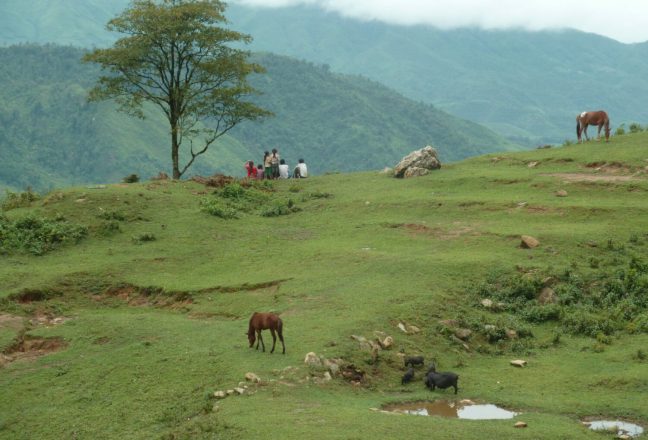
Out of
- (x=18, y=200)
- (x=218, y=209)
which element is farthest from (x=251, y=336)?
(x=18, y=200)

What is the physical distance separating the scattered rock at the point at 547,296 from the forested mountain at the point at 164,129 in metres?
113

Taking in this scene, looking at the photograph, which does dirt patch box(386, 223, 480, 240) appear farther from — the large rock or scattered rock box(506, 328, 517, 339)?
the large rock

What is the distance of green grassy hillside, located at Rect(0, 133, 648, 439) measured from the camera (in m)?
14.1

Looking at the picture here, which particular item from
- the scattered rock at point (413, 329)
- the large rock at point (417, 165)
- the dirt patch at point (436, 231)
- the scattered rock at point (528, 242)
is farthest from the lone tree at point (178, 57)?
the scattered rock at point (413, 329)

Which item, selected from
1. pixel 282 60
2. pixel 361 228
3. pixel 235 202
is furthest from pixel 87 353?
pixel 282 60

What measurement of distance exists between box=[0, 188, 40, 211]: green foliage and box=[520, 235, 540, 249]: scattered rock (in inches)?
678

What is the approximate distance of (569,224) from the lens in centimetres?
2375

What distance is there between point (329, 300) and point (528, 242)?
649 centimetres

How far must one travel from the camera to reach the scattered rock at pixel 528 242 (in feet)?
71.9

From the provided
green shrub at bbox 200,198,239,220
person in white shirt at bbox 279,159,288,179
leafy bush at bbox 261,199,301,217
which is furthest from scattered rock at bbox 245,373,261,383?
person in white shirt at bbox 279,159,288,179

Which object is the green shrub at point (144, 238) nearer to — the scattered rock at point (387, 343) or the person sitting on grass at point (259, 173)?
the person sitting on grass at point (259, 173)

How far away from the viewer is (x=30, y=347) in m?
18.3

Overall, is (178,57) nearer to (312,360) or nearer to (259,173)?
(259,173)

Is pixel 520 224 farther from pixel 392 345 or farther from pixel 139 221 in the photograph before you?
pixel 139 221
